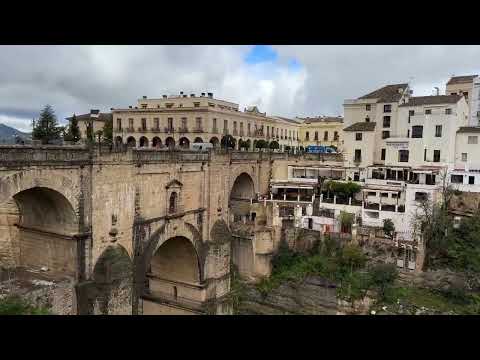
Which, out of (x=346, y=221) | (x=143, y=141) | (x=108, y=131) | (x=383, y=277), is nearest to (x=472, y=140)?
(x=346, y=221)

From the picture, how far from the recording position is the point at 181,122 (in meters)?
43.2

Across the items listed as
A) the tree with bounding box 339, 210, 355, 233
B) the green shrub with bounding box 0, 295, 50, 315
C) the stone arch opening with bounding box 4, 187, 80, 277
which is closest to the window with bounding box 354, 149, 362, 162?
the tree with bounding box 339, 210, 355, 233

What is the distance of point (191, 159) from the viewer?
22281 mm

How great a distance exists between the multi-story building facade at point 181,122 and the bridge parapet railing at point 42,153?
2535 cm

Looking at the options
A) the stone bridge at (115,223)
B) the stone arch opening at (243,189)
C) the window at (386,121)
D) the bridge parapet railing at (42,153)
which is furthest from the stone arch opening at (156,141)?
the bridge parapet railing at (42,153)

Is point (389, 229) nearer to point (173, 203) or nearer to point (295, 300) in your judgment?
point (295, 300)

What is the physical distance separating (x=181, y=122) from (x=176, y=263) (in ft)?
72.8

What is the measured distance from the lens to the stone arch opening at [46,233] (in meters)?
15.6

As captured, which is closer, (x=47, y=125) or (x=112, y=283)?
(x=112, y=283)

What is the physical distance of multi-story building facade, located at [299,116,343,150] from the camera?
55219 millimetres

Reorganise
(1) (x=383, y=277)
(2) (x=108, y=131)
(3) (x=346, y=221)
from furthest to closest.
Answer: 1. (2) (x=108, y=131)
2. (3) (x=346, y=221)
3. (1) (x=383, y=277)

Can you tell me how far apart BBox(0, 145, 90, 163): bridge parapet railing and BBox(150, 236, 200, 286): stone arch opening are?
9034mm
